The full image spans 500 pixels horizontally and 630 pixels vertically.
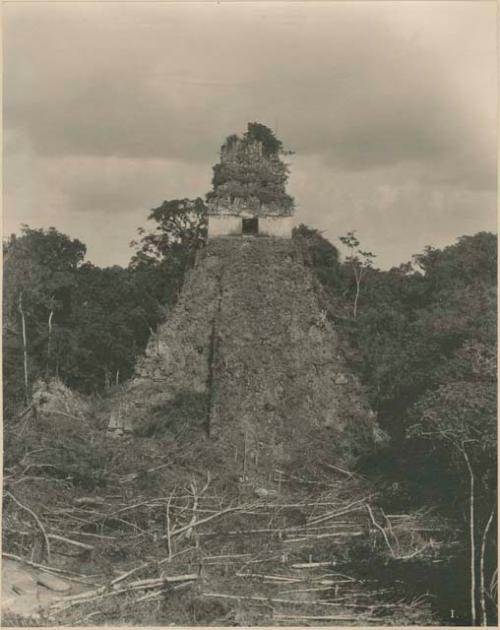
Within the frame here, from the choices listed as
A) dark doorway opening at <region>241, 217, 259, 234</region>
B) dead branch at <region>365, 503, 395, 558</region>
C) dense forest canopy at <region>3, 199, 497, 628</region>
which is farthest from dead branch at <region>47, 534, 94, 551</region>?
dark doorway opening at <region>241, 217, 259, 234</region>

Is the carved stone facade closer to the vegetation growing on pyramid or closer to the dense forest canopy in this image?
the vegetation growing on pyramid

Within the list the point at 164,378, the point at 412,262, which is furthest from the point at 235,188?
the point at 412,262

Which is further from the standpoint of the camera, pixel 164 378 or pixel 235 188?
pixel 235 188

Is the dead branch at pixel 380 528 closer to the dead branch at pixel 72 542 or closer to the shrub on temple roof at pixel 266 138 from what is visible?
the dead branch at pixel 72 542

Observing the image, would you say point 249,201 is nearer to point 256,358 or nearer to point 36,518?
point 256,358

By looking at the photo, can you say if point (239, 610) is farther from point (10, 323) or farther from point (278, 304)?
point (10, 323)

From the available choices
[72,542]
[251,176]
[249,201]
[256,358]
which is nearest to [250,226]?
A: [249,201]

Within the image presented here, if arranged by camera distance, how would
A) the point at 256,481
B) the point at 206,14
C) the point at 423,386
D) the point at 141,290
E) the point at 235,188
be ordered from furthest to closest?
the point at 141,290, the point at 235,188, the point at 423,386, the point at 256,481, the point at 206,14
